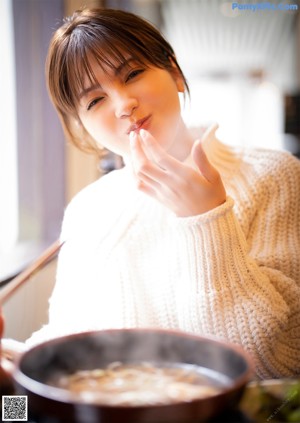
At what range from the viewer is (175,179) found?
753mm

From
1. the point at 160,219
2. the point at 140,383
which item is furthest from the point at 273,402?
the point at 160,219

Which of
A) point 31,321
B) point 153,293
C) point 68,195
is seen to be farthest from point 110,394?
point 68,195

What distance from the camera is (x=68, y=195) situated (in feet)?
5.76

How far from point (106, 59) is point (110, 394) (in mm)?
598

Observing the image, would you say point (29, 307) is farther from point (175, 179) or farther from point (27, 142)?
point (175, 179)

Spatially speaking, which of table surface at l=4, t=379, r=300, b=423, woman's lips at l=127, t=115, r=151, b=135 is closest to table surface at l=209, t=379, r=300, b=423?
table surface at l=4, t=379, r=300, b=423

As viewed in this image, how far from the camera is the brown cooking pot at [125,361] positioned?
1.50 feet

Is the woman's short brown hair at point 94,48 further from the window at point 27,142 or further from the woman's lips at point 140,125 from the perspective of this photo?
the window at point 27,142

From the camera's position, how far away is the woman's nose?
0.90m

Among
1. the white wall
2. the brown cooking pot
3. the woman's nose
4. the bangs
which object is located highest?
the bangs

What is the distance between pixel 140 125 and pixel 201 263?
28 centimetres

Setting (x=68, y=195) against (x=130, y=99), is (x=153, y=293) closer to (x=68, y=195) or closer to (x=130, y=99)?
(x=130, y=99)

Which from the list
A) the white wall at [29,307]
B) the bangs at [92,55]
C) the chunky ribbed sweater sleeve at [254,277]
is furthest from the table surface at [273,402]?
the white wall at [29,307]

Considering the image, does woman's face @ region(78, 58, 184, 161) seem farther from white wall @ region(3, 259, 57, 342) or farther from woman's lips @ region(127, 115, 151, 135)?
white wall @ region(3, 259, 57, 342)
